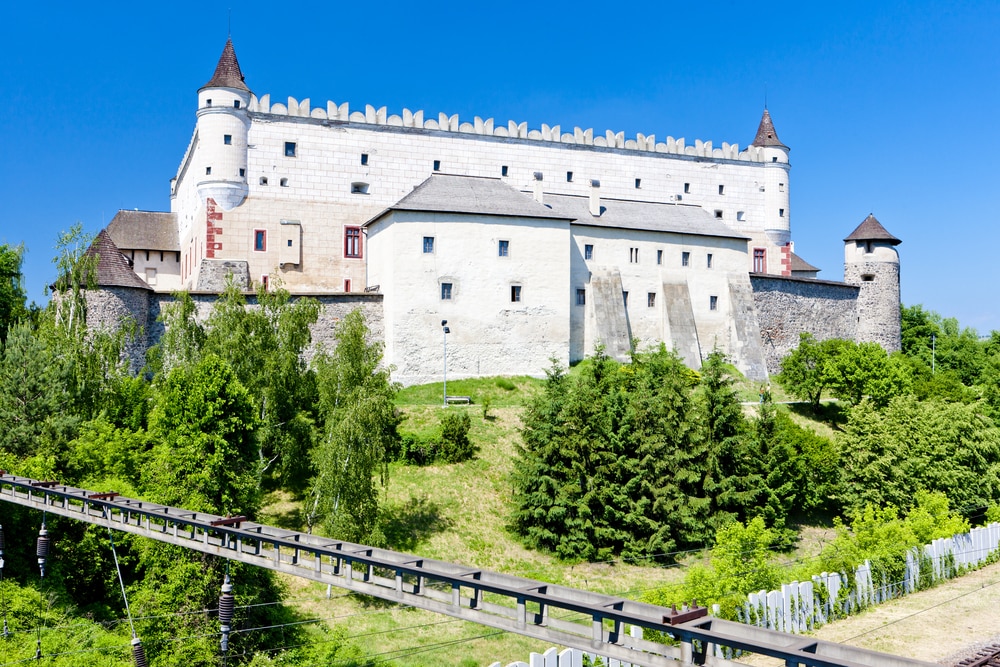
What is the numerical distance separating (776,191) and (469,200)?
75.5 feet

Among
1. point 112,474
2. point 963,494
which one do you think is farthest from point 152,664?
point 963,494

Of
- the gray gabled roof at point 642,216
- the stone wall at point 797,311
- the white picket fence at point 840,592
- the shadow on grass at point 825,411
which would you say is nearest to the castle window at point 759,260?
the stone wall at point 797,311

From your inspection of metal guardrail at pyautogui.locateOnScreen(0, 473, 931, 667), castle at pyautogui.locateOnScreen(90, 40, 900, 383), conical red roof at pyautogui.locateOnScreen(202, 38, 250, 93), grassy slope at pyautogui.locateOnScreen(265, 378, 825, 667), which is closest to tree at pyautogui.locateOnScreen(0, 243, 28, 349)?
castle at pyautogui.locateOnScreen(90, 40, 900, 383)

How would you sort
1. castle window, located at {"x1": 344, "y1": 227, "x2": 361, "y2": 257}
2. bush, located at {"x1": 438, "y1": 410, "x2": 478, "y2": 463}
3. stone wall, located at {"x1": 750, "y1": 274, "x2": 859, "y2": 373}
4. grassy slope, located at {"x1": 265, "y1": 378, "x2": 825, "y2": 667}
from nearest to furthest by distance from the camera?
grassy slope, located at {"x1": 265, "y1": 378, "x2": 825, "y2": 667} → bush, located at {"x1": 438, "y1": 410, "x2": 478, "y2": 463} → castle window, located at {"x1": 344, "y1": 227, "x2": 361, "y2": 257} → stone wall, located at {"x1": 750, "y1": 274, "x2": 859, "y2": 373}

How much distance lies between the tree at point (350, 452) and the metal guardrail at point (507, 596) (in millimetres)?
7813

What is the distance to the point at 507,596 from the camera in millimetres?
12320

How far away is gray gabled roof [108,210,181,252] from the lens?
4947 cm

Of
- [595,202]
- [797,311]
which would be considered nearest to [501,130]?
[595,202]

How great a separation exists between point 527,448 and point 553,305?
11089mm

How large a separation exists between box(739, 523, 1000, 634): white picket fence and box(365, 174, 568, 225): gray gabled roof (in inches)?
867

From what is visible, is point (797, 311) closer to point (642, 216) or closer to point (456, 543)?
point (642, 216)

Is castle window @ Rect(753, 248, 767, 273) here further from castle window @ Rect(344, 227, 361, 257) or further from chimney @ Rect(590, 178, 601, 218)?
castle window @ Rect(344, 227, 361, 257)

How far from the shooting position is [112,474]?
83.3ft

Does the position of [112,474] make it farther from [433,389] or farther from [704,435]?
[704,435]
